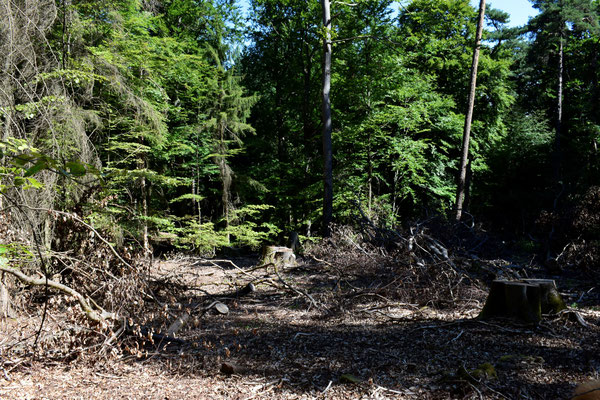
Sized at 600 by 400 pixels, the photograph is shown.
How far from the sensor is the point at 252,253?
16344 millimetres

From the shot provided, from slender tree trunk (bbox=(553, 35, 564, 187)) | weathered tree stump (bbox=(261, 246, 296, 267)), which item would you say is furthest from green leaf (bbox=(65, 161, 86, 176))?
slender tree trunk (bbox=(553, 35, 564, 187))

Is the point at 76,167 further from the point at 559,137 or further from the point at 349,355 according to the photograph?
the point at 559,137

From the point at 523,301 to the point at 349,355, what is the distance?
8.44ft

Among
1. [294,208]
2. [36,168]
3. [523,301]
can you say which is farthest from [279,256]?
[36,168]

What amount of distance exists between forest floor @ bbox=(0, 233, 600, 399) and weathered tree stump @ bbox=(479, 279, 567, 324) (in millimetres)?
205

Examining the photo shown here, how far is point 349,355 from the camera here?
4535mm

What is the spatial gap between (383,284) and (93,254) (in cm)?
471

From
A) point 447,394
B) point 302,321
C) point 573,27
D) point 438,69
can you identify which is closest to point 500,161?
point 438,69

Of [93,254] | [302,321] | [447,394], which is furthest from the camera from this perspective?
[302,321]

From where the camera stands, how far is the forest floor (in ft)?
12.1

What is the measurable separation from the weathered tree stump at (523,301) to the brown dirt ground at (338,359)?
199 mm

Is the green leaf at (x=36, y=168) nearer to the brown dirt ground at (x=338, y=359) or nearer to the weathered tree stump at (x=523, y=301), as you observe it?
the brown dirt ground at (x=338, y=359)

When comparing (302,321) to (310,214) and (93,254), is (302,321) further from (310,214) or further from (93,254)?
(310,214)

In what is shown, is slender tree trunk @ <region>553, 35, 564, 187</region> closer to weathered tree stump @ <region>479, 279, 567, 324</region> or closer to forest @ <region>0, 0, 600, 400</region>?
forest @ <region>0, 0, 600, 400</region>
